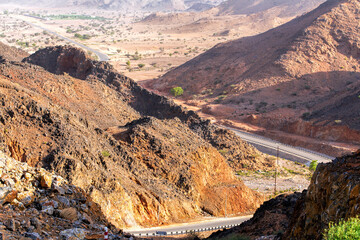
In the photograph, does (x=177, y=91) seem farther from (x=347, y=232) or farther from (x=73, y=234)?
(x=347, y=232)

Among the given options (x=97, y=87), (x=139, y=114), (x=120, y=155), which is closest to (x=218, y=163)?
(x=120, y=155)

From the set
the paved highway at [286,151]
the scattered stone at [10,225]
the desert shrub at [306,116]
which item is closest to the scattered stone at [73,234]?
the scattered stone at [10,225]

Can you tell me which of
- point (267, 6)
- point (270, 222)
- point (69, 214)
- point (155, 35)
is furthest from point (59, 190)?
point (267, 6)

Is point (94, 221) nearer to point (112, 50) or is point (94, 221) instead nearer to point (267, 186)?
point (267, 186)

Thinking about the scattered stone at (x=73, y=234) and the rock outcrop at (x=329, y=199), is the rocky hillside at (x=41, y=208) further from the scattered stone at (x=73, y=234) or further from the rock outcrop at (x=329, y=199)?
the rock outcrop at (x=329, y=199)

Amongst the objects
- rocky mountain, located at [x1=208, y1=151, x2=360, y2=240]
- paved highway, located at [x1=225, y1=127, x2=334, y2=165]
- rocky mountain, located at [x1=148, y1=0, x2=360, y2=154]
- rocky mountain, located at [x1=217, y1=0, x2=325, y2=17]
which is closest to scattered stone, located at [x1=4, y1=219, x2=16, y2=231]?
rocky mountain, located at [x1=208, y1=151, x2=360, y2=240]
